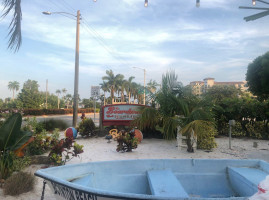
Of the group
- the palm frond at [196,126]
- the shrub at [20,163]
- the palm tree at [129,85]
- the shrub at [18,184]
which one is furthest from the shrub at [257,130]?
the palm tree at [129,85]

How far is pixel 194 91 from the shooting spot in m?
9.06

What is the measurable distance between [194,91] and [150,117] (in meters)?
2.49

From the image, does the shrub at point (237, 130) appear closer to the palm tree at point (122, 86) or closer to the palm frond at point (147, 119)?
the palm frond at point (147, 119)

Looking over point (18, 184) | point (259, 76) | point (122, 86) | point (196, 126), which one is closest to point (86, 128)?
point (196, 126)

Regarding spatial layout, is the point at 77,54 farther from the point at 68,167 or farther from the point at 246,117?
the point at 68,167

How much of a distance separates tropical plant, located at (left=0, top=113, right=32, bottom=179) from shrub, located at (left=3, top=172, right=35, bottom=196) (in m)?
0.53

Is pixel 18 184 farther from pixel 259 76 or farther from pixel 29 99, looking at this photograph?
pixel 29 99

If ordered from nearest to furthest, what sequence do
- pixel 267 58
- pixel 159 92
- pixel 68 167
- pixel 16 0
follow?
pixel 68 167
pixel 16 0
pixel 159 92
pixel 267 58

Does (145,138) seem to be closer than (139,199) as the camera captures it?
No

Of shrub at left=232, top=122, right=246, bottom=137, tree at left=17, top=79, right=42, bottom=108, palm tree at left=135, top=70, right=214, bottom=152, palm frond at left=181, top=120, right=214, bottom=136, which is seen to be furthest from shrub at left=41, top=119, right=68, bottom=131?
tree at left=17, top=79, right=42, bottom=108

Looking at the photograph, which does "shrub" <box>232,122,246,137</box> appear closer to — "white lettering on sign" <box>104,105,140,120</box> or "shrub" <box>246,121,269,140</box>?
"shrub" <box>246,121,269,140</box>

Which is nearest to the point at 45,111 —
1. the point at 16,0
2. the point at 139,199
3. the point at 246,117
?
the point at 246,117

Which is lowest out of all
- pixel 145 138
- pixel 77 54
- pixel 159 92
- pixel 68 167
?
pixel 145 138

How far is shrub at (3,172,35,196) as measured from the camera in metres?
4.28
